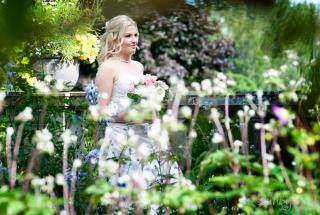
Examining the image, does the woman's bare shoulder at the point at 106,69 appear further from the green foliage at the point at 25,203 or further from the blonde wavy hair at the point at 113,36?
the green foliage at the point at 25,203

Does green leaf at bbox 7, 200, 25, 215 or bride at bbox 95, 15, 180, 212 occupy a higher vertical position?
bride at bbox 95, 15, 180, 212

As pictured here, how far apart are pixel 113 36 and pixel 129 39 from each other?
100 mm

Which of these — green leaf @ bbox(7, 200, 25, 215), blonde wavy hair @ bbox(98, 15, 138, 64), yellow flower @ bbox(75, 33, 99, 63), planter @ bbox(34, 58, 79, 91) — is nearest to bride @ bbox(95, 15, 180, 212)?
blonde wavy hair @ bbox(98, 15, 138, 64)

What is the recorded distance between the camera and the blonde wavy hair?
3.84m

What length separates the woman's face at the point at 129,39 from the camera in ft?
12.8

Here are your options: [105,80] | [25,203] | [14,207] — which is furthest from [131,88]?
Answer: [14,207]

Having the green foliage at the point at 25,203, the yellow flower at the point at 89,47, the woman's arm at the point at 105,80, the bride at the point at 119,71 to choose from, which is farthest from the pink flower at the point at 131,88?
the green foliage at the point at 25,203

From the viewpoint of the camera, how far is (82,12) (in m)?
1.93

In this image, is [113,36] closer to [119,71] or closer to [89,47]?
[119,71]

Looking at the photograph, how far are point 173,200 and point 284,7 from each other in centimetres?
60

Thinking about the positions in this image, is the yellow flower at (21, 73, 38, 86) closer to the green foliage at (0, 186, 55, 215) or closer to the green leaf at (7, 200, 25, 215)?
the green foliage at (0, 186, 55, 215)

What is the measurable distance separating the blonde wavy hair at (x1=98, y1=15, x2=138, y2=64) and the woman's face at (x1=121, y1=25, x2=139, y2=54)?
2 centimetres

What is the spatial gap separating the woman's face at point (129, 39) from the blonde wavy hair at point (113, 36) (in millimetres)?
18

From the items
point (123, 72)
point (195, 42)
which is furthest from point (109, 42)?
point (195, 42)
